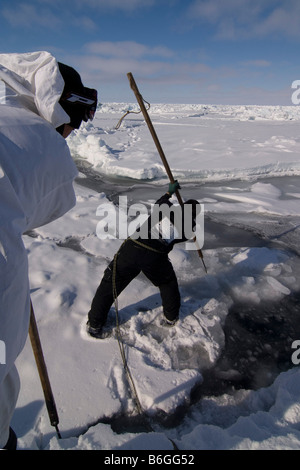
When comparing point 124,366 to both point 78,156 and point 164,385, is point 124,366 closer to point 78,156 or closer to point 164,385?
point 164,385

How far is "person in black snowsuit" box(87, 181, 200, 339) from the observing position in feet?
7.20

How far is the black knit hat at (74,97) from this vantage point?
0.96 metres

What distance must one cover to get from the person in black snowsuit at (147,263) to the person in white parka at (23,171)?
4.22ft

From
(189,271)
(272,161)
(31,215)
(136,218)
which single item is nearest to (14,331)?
(31,215)

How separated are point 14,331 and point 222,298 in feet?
8.15

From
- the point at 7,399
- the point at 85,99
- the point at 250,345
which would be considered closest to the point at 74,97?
the point at 85,99

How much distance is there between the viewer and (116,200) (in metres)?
5.86

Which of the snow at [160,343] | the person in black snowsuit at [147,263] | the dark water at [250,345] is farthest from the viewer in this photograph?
the person in black snowsuit at [147,263]

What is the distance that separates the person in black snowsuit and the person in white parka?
4.22ft

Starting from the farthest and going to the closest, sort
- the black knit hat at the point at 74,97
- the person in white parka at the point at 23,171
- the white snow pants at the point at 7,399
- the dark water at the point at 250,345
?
the dark water at the point at 250,345 → the black knit hat at the point at 74,97 → the white snow pants at the point at 7,399 → the person in white parka at the point at 23,171

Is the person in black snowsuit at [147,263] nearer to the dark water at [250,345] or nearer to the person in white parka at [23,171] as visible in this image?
the dark water at [250,345]

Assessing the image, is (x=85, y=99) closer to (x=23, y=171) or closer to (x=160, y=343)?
(x=23, y=171)

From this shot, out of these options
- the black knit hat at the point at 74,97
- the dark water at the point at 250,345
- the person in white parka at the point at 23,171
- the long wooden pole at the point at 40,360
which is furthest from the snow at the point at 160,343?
the black knit hat at the point at 74,97

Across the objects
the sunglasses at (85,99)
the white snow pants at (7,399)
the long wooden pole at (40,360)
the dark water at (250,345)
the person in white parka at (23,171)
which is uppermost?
the sunglasses at (85,99)
